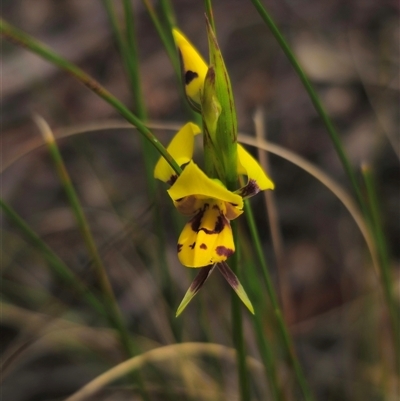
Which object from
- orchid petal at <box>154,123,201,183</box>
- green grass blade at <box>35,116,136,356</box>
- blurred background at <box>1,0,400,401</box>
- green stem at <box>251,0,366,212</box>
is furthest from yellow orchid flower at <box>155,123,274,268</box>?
blurred background at <box>1,0,400,401</box>

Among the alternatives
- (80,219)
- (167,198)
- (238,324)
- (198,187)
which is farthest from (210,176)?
(167,198)

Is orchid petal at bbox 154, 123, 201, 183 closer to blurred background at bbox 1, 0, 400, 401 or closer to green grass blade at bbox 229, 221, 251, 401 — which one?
green grass blade at bbox 229, 221, 251, 401

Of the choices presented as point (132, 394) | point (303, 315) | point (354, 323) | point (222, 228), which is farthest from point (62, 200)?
point (222, 228)

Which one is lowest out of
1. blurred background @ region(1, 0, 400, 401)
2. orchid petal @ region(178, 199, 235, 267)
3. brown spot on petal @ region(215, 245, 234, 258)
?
brown spot on petal @ region(215, 245, 234, 258)

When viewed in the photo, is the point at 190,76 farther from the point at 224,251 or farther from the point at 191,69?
the point at 224,251

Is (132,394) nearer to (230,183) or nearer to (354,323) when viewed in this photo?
(354,323)
